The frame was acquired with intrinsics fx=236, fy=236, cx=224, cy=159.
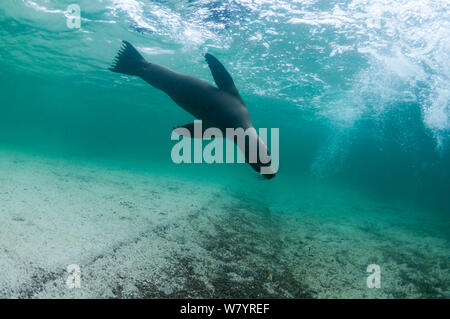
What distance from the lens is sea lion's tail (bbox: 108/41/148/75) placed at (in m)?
2.78

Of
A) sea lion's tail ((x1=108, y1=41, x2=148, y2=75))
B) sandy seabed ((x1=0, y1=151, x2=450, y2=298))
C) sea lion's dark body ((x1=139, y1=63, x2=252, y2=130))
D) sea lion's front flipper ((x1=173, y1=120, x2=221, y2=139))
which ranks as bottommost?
sandy seabed ((x1=0, y1=151, x2=450, y2=298))

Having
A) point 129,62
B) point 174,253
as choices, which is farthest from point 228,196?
point 129,62

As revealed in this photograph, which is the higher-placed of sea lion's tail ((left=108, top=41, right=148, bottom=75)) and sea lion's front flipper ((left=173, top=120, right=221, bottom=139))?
sea lion's tail ((left=108, top=41, right=148, bottom=75))

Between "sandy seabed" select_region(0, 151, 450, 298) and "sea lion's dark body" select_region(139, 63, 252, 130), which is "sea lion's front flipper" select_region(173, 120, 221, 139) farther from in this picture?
"sandy seabed" select_region(0, 151, 450, 298)

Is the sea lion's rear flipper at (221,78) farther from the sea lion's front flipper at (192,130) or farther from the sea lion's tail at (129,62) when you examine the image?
the sea lion's tail at (129,62)

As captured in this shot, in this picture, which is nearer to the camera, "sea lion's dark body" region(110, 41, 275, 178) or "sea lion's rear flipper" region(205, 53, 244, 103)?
"sea lion's dark body" region(110, 41, 275, 178)

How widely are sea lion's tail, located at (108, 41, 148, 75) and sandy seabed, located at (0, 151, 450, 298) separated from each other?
9.29ft

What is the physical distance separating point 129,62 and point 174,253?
3437 mm

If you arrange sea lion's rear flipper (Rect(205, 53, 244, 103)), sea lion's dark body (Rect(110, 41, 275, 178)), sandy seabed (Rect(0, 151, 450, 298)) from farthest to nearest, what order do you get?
sandy seabed (Rect(0, 151, 450, 298)) < sea lion's rear flipper (Rect(205, 53, 244, 103)) < sea lion's dark body (Rect(110, 41, 275, 178))

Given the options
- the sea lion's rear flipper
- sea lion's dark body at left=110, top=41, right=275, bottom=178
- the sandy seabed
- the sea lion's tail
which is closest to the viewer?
sea lion's dark body at left=110, top=41, right=275, bottom=178

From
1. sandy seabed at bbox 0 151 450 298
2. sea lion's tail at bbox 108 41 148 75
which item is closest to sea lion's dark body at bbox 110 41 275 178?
sea lion's tail at bbox 108 41 148 75

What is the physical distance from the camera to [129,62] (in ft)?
9.28

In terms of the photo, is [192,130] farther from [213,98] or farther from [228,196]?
[228,196]

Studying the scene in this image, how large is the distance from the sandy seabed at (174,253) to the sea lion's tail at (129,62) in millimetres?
2833
